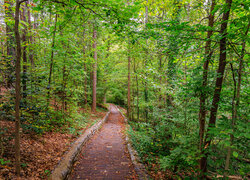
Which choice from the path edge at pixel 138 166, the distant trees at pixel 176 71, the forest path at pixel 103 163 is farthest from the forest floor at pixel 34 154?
the path edge at pixel 138 166

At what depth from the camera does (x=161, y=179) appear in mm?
3920

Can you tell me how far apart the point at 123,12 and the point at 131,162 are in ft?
16.0

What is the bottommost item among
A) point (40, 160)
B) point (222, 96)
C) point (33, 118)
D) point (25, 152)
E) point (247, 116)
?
point (40, 160)

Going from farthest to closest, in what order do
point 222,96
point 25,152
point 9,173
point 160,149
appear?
1. point 160,149
2. point 25,152
3. point 222,96
4. point 9,173

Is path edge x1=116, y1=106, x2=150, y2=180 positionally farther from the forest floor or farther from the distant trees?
the forest floor

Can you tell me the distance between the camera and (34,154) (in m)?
3.72

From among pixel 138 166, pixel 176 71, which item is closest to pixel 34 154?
pixel 138 166

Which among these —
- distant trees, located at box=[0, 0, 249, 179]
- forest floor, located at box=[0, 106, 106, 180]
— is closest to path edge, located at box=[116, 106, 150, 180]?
distant trees, located at box=[0, 0, 249, 179]

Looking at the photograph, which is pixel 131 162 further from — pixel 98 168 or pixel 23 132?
pixel 23 132

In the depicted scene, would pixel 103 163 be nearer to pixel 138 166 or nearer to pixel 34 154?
pixel 138 166

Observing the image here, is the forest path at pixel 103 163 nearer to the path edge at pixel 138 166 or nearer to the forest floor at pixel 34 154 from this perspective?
the path edge at pixel 138 166

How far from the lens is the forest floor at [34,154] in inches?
112

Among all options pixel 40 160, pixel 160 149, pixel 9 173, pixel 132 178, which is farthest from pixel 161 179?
pixel 9 173

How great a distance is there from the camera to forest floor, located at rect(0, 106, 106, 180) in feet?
9.32
